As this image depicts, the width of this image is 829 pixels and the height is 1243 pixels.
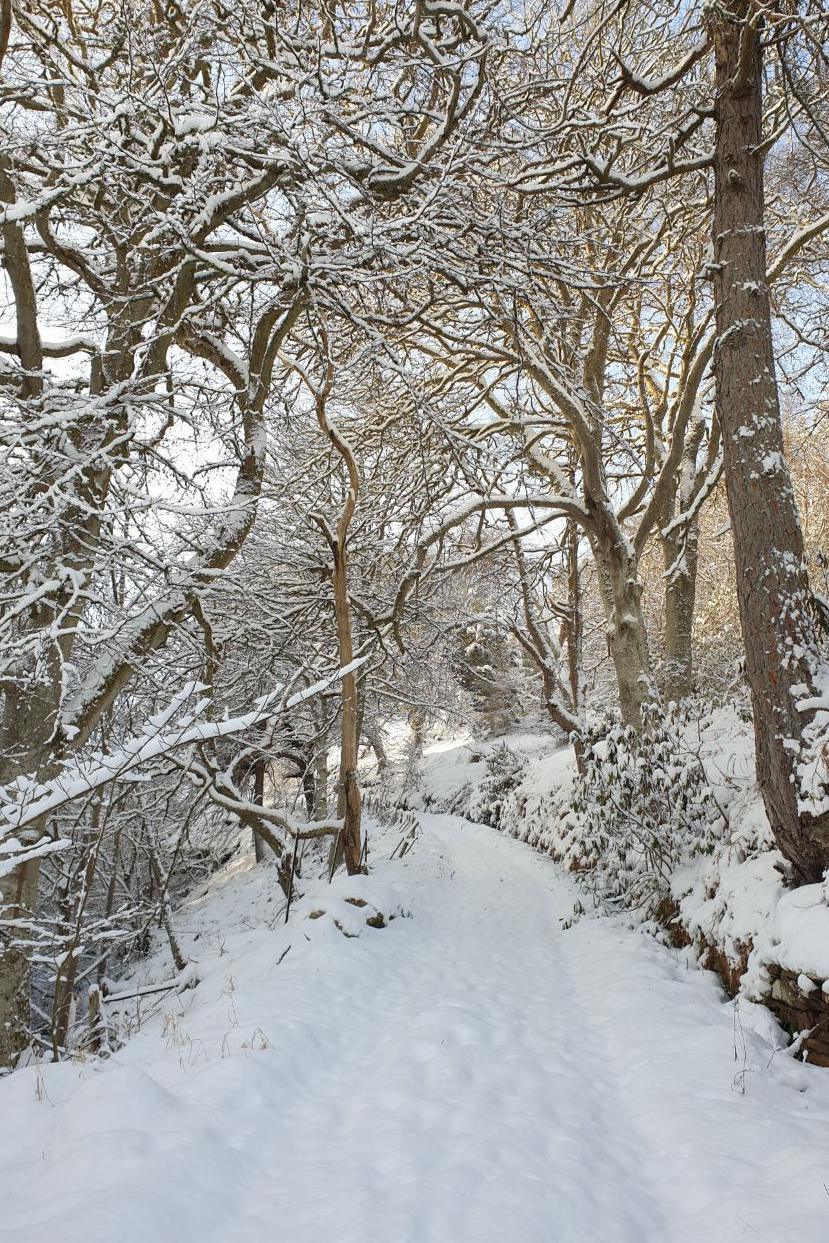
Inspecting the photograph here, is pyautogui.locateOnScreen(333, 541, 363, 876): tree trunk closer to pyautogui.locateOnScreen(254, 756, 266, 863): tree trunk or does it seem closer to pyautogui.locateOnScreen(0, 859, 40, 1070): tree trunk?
pyautogui.locateOnScreen(0, 859, 40, 1070): tree trunk

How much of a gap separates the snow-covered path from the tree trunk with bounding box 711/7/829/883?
1.59 meters

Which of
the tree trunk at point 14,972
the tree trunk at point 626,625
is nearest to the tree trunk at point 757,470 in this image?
the tree trunk at point 626,625

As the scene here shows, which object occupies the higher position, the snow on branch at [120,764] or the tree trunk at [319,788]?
the snow on branch at [120,764]

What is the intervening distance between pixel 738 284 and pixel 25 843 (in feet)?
21.2

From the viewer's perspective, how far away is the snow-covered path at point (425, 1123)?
7.68 feet

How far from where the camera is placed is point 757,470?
473cm

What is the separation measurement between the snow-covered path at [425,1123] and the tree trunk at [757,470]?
1590 mm

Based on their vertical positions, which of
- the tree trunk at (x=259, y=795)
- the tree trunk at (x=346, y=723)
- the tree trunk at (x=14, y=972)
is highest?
the tree trunk at (x=346, y=723)

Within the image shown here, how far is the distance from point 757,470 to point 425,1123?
14.7ft

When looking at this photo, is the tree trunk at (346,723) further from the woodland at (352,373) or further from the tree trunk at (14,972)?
the tree trunk at (14,972)

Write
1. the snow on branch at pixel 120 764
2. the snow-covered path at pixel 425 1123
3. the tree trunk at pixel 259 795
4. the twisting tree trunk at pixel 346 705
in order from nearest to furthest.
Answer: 1. the snow on branch at pixel 120 764
2. the snow-covered path at pixel 425 1123
3. the twisting tree trunk at pixel 346 705
4. the tree trunk at pixel 259 795

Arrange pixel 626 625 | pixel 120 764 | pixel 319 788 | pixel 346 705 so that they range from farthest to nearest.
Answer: pixel 319 788 < pixel 626 625 < pixel 346 705 < pixel 120 764

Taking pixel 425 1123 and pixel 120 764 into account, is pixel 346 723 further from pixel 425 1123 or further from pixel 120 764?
pixel 120 764

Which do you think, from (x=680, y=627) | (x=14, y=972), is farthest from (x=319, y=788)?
(x=14, y=972)
